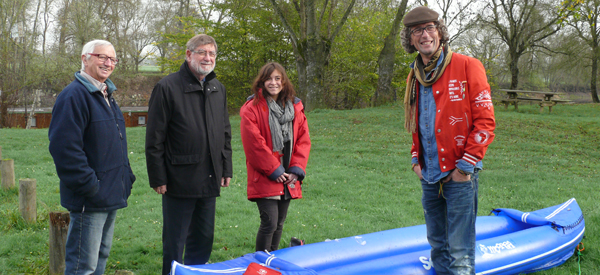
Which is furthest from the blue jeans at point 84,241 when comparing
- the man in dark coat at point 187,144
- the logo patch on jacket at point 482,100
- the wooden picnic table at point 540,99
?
the wooden picnic table at point 540,99

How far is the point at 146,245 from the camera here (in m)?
4.80

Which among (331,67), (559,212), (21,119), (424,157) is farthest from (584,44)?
(21,119)

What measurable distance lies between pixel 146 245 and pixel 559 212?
15.1 ft

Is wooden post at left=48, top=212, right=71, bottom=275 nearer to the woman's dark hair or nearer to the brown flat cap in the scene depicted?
the woman's dark hair

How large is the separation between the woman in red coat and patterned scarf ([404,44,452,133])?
1128 mm

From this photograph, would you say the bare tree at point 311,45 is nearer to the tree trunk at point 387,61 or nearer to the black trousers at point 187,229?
the tree trunk at point 387,61

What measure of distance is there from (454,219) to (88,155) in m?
2.58

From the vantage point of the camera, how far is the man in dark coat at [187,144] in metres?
3.41

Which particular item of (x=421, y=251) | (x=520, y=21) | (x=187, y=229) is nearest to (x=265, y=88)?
(x=187, y=229)

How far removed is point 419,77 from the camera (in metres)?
3.14

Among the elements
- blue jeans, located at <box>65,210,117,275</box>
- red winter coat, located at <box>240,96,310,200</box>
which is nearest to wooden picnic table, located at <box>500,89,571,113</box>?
red winter coat, located at <box>240,96,310,200</box>

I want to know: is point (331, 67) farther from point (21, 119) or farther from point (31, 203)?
point (21, 119)

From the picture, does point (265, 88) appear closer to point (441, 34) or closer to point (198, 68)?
point (198, 68)

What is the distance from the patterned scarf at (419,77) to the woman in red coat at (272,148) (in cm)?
113
